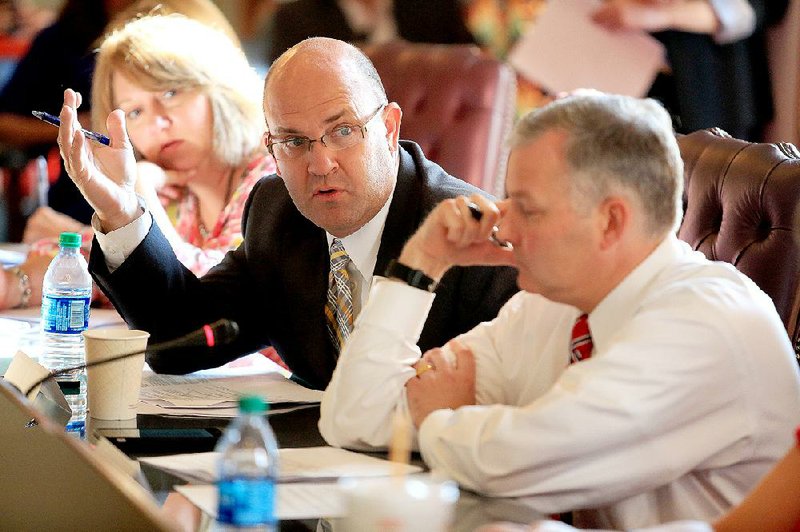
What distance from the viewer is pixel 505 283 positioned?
1901 millimetres

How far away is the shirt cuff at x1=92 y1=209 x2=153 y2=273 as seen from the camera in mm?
1986

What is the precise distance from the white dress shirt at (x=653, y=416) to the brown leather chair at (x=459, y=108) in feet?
5.01

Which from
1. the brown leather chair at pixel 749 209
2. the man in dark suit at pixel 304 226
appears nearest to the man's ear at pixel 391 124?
the man in dark suit at pixel 304 226

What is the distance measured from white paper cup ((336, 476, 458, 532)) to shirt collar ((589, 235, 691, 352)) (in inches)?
17.8

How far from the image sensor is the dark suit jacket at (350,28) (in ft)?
13.9

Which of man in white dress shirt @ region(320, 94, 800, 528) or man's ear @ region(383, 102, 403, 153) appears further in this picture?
man's ear @ region(383, 102, 403, 153)

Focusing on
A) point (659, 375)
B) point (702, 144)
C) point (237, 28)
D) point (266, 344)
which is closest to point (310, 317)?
point (266, 344)

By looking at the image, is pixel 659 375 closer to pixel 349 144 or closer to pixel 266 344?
pixel 349 144

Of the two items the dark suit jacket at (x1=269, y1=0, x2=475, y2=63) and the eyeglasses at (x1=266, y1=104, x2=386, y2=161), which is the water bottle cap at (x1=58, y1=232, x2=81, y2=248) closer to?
the eyeglasses at (x1=266, y1=104, x2=386, y2=161)

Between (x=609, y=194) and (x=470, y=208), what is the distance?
1.04 feet

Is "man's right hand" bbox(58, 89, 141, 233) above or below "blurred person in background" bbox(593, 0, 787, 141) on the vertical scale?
above

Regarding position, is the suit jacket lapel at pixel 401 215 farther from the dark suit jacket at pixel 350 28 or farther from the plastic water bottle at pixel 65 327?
the dark suit jacket at pixel 350 28

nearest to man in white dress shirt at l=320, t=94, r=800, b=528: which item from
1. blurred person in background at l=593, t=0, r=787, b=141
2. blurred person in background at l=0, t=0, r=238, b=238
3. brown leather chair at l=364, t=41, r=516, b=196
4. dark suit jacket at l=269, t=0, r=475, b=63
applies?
brown leather chair at l=364, t=41, r=516, b=196

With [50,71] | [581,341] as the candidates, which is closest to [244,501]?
[581,341]
